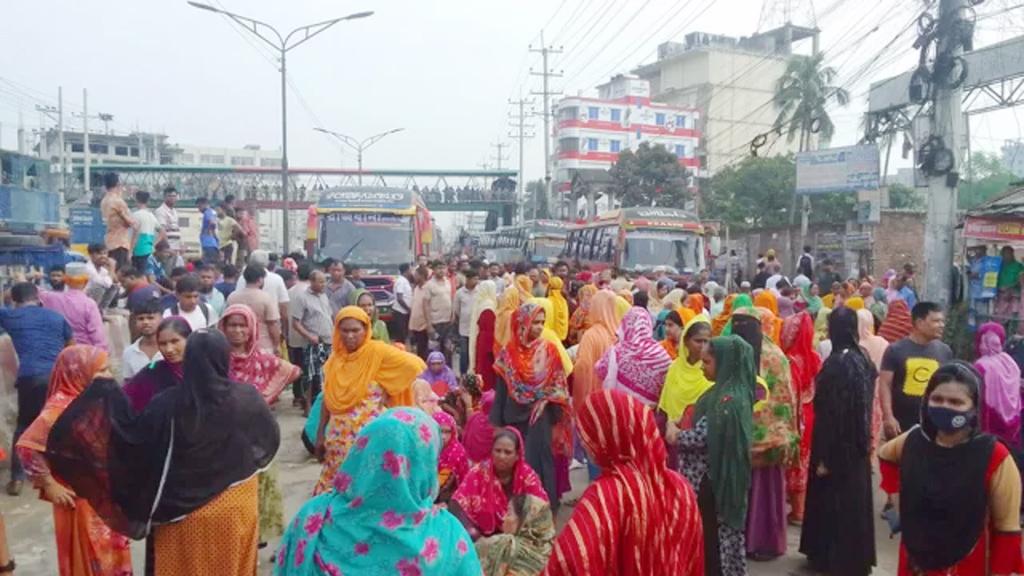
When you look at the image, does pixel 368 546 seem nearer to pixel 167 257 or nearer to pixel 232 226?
pixel 167 257

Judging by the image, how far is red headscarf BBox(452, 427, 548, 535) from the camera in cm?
423

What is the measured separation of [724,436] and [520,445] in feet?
3.21

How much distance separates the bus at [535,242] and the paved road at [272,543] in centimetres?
2180

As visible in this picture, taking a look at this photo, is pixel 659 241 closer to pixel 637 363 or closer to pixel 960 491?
pixel 637 363

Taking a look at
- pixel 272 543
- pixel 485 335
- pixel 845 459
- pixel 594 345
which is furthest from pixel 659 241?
pixel 272 543

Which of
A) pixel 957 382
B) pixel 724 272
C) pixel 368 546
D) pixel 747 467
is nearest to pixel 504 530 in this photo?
pixel 747 467

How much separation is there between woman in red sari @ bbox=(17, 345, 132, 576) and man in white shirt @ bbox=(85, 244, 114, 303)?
5.34 meters

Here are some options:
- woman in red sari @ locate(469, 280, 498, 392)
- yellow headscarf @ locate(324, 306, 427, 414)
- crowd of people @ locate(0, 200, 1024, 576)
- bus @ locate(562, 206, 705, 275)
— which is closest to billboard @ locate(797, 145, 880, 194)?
bus @ locate(562, 206, 705, 275)

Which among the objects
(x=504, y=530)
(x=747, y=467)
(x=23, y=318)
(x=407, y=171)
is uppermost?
(x=407, y=171)

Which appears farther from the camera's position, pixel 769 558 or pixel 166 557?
pixel 769 558

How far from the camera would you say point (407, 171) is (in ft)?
172

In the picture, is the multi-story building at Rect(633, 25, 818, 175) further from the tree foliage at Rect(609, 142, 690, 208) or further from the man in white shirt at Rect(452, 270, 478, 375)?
the man in white shirt at Rect(452, 270, 478, 375)

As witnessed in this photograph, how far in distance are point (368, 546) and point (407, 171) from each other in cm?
5103

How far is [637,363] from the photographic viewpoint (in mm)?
5762
